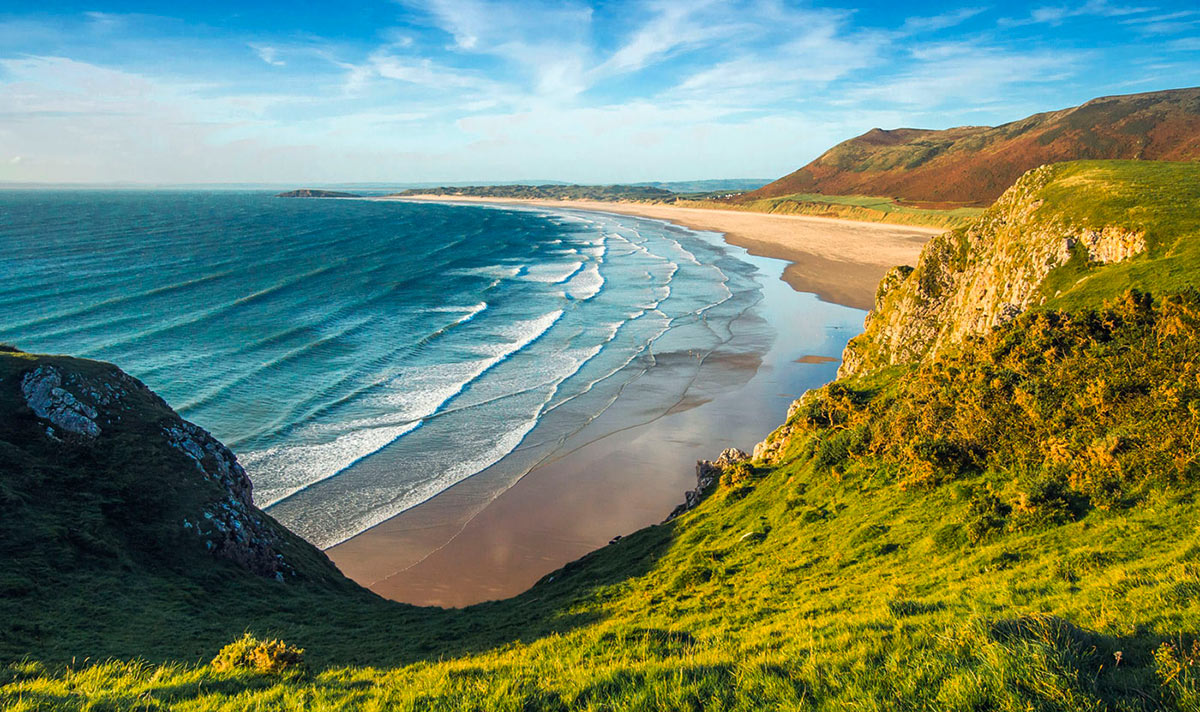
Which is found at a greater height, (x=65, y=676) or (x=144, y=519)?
(x=65, y=676)

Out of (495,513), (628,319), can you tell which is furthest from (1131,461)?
(628,319)

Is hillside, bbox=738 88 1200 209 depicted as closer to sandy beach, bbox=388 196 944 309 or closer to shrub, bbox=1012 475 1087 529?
sandy beach, bbox=388 196 944 309

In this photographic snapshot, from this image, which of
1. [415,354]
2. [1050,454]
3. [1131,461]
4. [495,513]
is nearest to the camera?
[1131,461]

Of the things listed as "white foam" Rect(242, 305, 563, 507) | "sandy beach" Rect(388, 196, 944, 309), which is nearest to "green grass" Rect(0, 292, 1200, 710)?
"white foam" Rect(242, 305, 563, 507)

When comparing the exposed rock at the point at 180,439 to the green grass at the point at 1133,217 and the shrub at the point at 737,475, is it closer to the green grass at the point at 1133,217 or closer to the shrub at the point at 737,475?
the shrub at the point at 737,475

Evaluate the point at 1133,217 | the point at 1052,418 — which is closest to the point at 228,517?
the point at 1052,418

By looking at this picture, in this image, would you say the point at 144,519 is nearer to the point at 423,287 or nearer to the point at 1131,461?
the point at 1131,461
